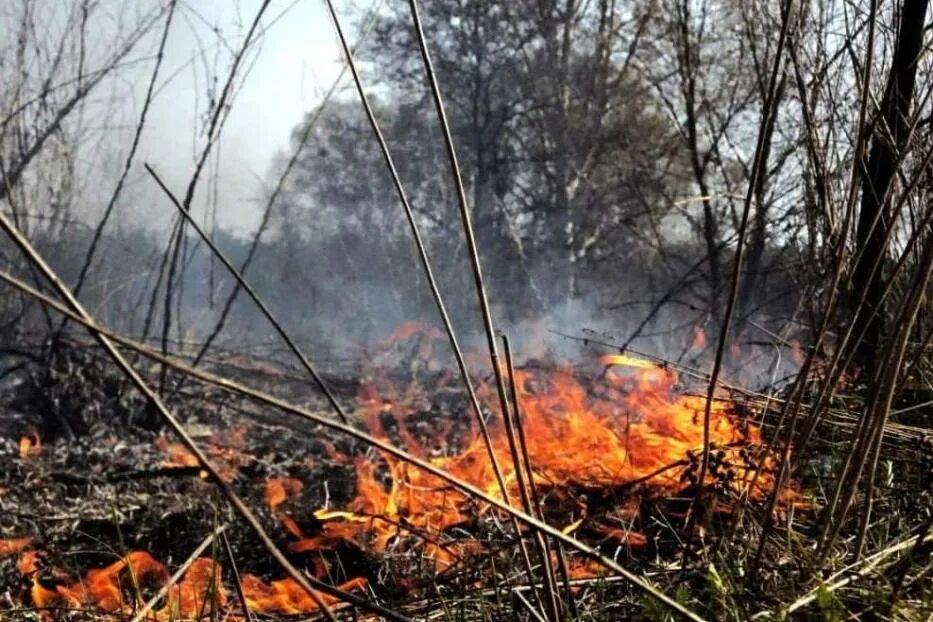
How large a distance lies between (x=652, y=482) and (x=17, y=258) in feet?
19.1

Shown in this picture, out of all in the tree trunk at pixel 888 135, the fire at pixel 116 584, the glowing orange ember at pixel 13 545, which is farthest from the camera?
the glowing orange ember at pixel 13 545

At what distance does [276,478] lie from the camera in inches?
174

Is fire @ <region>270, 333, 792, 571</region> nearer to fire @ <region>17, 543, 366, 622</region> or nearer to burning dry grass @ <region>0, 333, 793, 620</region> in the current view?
burning dry grass @ <region>0, 333, 793, 620</region>

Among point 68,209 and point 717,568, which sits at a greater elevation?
point 68,209

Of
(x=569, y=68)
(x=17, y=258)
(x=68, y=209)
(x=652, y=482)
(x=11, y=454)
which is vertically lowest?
(x=11, y=454)

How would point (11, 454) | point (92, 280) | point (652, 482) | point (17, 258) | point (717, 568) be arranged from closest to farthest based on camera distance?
point (717, 568)
point (652, 482)
point (11, 454)
point (17, 258)
point (92, 280)

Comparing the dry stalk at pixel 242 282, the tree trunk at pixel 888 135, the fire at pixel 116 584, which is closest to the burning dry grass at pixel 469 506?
the fire at pixel 116 584

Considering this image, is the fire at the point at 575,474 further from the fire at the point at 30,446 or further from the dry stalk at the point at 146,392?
the fire at the point at 30,446

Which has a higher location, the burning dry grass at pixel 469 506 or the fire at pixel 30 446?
the burning dry grass at pixel 469 506

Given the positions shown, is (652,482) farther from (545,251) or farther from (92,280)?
(545,251)

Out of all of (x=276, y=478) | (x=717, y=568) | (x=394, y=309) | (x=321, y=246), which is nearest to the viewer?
(x=717, y=568)

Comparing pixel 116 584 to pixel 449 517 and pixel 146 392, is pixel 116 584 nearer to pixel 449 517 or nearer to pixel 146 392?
pixel 449 517

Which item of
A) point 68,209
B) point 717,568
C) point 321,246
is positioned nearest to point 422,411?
point 68,209

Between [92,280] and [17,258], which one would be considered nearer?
[17,258]
